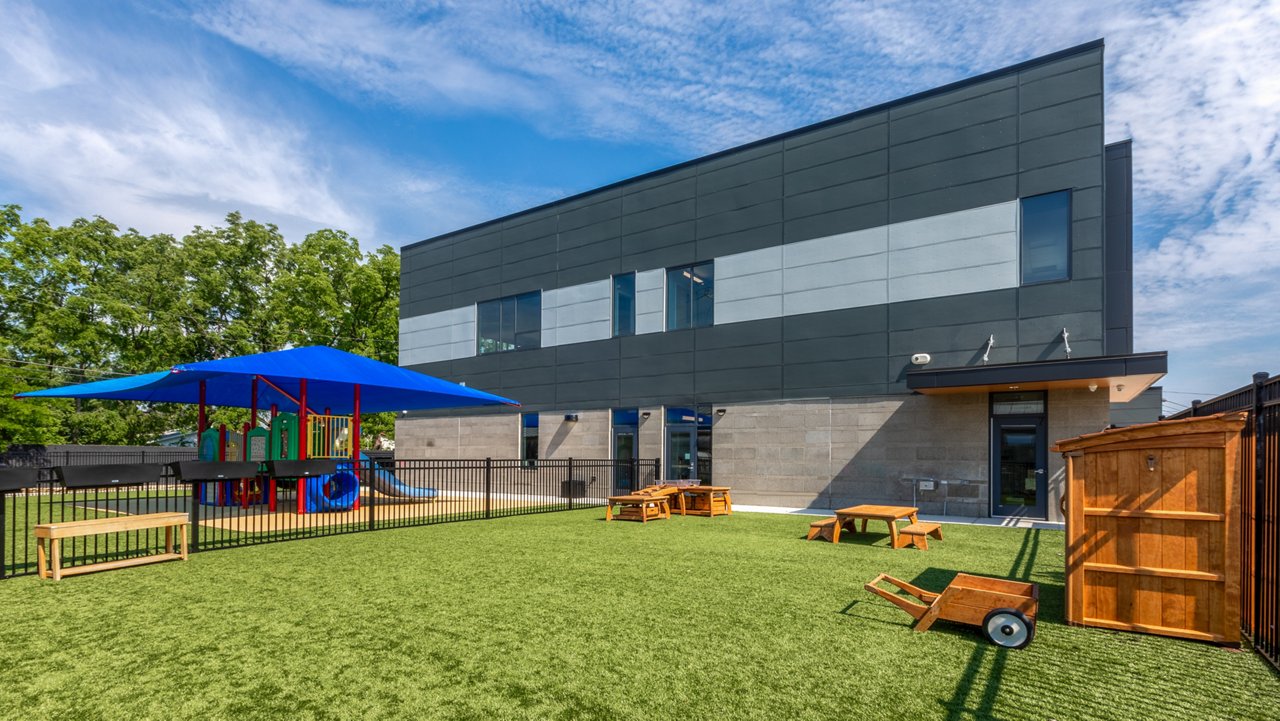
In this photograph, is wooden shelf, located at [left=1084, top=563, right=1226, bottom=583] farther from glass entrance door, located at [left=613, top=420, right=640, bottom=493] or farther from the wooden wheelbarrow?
glass entrance door, located at [left=613, top=420, right=640, bottom=493]

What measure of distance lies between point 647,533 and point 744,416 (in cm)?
785

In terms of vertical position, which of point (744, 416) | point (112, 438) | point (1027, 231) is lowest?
point (112, 438)

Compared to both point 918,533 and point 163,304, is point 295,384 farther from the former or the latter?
point 163,304

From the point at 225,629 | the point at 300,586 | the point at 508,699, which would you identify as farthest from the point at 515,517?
the point at 508,699

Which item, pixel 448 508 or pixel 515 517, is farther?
pixel 448 508

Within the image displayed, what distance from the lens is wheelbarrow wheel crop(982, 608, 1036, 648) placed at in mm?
4922

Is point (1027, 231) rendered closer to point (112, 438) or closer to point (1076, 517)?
point (1076, 517)

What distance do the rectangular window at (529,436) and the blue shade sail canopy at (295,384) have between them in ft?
15.1

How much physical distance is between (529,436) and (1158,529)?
66.9 feet

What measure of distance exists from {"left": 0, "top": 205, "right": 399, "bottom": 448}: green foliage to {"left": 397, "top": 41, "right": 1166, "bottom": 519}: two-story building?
2024 centimetres

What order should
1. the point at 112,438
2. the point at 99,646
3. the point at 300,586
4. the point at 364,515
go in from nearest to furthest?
the point at 99,646 → the point at 300,586 → the point at 364,515 → the point at 112,438

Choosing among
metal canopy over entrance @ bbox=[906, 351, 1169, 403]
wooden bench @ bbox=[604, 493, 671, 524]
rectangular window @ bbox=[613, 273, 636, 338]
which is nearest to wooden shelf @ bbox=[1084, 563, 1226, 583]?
metal canopy over entrance @ bbox=[906, 351, 1169, 403]

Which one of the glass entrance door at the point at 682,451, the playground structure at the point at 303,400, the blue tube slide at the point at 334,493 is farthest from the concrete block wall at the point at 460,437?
the blue tube slide at the point at 334,493

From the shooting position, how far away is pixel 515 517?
46.9 ft
